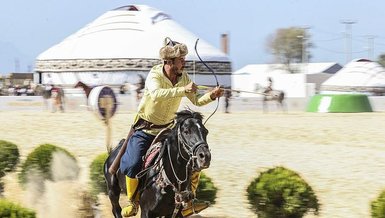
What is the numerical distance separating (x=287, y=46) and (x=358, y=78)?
46203mm

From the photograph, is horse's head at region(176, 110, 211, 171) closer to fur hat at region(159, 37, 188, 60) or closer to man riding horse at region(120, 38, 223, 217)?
man riding horse at region(120, 38, 223, 217)

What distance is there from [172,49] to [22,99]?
111 feet

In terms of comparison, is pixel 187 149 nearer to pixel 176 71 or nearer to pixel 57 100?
pixel 176 71

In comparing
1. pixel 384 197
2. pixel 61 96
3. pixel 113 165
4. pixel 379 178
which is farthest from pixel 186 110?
pixel 61 96

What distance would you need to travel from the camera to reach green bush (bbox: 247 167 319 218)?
8.04 meters

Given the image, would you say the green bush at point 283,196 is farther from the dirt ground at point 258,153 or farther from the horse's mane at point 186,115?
the horse's mane at point 186,115

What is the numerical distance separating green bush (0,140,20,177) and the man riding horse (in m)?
4.62

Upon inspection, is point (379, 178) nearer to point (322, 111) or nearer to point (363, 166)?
point (363, 166)

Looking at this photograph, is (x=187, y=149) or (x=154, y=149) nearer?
(x=187, y=149)

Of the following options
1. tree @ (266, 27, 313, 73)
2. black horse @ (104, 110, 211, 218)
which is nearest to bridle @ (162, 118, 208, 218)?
black horse @ (104, 110, 211, 218)

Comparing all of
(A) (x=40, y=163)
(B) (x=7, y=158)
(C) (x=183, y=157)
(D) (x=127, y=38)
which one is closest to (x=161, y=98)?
(C) (x=183, y=157)

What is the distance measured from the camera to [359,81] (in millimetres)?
62594

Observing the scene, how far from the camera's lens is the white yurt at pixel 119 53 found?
58.4m

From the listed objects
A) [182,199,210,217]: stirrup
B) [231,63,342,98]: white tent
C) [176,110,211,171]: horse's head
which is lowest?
[231,63,342,98]: white tent
